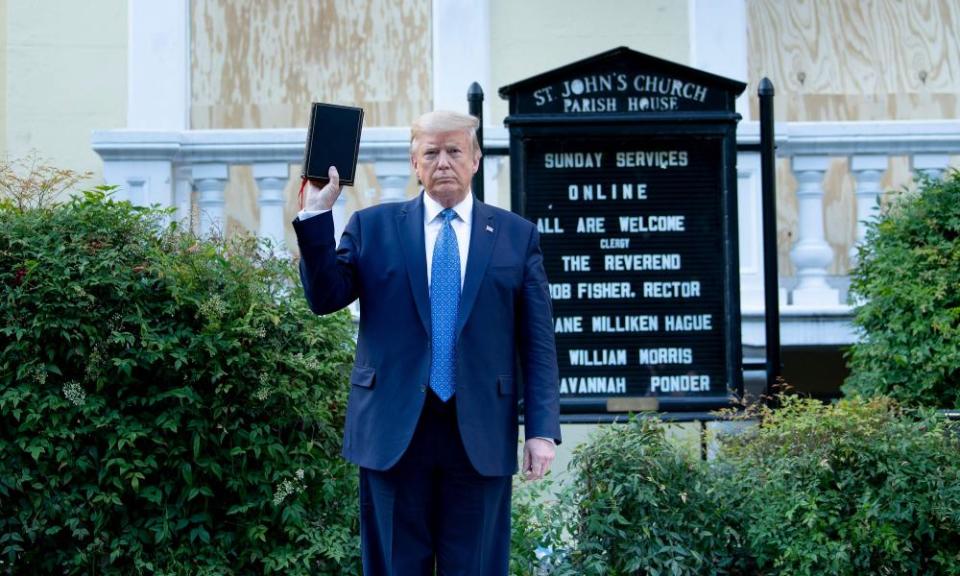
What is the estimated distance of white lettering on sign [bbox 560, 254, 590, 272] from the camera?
19.0 feet

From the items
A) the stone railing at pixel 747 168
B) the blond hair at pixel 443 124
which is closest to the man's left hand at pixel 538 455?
the blond hair at pixel 443 124

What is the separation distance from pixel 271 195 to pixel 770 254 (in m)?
2.83

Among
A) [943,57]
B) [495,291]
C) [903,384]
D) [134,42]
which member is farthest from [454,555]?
[943,57]

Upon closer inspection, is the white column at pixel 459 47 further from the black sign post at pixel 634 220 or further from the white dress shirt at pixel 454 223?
the white dress shirt at pixel 454 223

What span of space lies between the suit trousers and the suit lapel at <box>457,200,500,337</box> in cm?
28

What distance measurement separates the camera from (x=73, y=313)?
186 inches

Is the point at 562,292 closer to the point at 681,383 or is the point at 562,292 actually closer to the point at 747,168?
the point at 681,383

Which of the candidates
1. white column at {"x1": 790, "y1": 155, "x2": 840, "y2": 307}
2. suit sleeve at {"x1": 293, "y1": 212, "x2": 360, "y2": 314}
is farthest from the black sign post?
suit sleeve at {"x1": 293, "y1": 212, "x2": 360, "y2": 314}

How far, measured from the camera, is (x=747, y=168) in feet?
23.4

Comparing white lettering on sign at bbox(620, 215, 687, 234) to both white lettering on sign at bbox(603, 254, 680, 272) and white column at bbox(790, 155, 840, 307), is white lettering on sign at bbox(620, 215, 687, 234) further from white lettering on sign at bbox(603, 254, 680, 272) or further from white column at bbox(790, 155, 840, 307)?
white column at bbox(790, 155, 840, 307)

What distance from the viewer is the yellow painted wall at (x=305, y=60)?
317 inches

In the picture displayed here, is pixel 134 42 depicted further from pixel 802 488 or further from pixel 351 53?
pixel 802 488

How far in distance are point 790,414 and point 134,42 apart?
14.6 ft

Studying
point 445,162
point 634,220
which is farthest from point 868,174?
point 445,162
